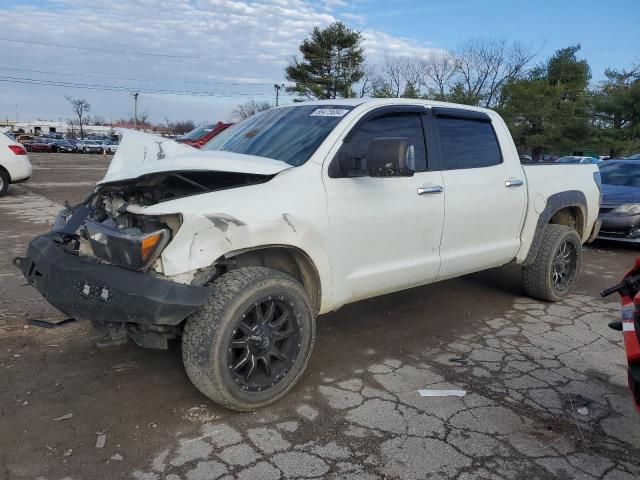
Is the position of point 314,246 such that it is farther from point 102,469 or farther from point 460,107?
point 460,107

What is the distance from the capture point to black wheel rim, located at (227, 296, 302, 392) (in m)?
3.06

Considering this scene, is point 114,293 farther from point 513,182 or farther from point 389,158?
point 513,182

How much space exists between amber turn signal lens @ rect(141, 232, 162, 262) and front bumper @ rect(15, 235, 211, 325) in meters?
0.11

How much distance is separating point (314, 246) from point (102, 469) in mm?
1648

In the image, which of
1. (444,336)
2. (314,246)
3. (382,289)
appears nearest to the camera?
(314,246)

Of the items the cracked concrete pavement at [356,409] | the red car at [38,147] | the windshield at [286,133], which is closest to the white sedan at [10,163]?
the cracked concrete pavement at [356,409]

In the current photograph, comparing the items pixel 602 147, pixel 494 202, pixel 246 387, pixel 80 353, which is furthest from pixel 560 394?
pixel 602 147

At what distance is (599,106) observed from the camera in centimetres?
3556

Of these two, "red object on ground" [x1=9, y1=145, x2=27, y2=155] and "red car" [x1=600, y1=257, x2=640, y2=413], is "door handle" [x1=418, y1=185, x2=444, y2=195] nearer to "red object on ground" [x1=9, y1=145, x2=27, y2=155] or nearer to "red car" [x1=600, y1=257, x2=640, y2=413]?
"red car" [x1=600, y1=257, x2=640, y2=413]

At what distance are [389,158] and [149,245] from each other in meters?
1.50

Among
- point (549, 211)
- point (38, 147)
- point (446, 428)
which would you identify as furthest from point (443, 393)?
point (38, 147)

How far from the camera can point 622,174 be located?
964 centimetres

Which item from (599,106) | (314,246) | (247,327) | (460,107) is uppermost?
(599,106)

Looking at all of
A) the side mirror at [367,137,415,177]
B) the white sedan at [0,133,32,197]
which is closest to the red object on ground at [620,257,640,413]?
the side mirror at [367,137,415,177]
